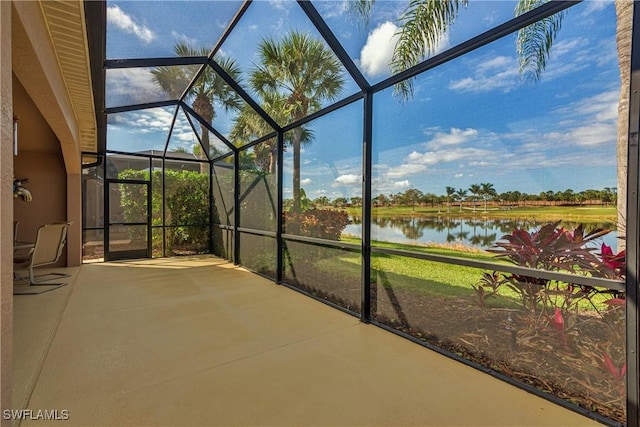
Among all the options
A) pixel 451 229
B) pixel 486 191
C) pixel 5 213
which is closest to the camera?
pixel 5 213

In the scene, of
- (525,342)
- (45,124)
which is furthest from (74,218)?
(525,342)

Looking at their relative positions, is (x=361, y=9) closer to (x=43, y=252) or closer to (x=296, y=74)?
(x=296, y=74)

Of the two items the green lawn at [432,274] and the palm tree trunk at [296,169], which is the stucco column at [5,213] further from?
the palm tree trunk at [296,169]

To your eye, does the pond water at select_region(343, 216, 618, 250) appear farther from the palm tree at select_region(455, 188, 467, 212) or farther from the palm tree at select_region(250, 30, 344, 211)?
the palm tree at select_region(250, 30, 344, 211)

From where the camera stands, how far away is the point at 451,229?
2678mm

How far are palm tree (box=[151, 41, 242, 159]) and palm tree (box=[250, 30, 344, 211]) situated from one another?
65cm

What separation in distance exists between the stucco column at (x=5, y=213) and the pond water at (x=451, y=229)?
284 centimetres

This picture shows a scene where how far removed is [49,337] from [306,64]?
13.4 ft

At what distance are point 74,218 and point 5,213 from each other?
6.71 meters

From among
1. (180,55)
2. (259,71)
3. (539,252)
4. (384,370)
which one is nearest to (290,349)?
(384,370)

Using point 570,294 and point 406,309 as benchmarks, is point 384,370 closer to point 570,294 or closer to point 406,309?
point 406,309

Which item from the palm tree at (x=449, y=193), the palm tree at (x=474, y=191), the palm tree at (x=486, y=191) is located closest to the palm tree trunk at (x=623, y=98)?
the palm tree at (x=486, y=191)

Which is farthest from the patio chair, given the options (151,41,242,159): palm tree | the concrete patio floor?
(151,41,242,159): palm tree

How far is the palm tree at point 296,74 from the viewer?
3.44 metres
